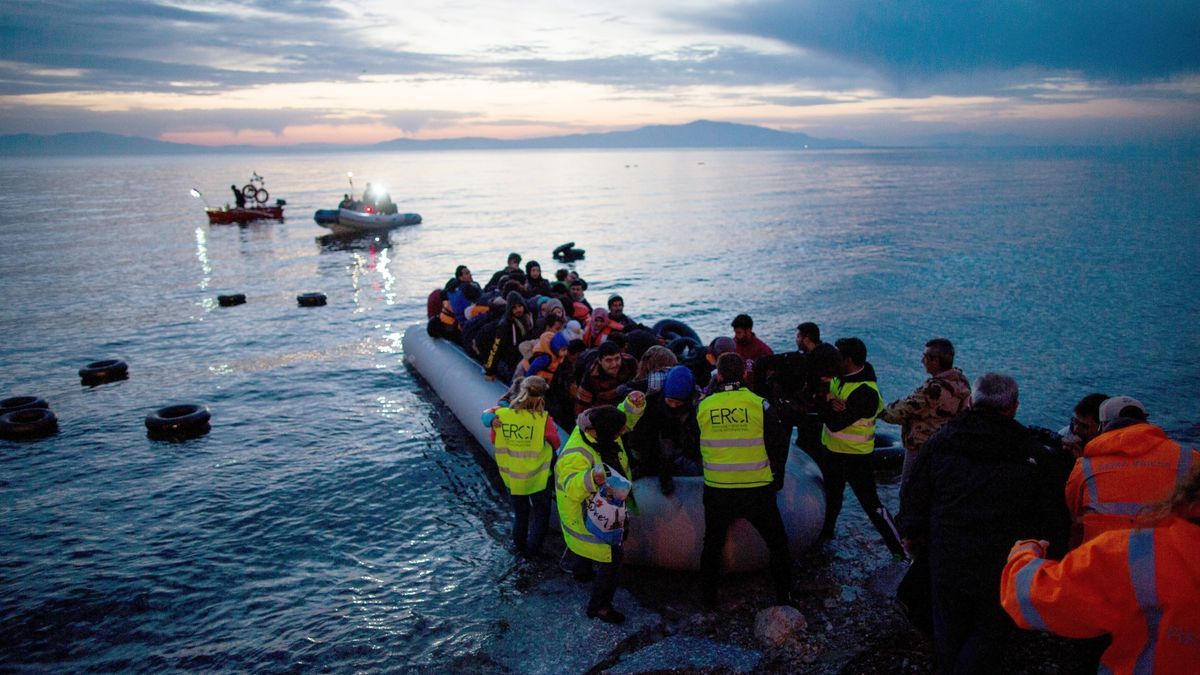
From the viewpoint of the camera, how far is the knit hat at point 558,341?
7016 millimetres

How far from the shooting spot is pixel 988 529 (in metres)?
3.47

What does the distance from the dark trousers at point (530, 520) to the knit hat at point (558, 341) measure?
1571mm

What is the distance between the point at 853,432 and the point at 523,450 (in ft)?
8.60

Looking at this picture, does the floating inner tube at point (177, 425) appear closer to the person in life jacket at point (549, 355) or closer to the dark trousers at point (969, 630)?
the person in life jacket at point (549, 355)

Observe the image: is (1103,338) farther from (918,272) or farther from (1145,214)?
(1145,214)

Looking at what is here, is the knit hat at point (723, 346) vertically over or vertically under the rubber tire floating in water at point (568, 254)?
over

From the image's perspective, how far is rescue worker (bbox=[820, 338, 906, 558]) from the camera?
5.30 m

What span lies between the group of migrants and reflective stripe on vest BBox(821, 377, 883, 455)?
0.02m

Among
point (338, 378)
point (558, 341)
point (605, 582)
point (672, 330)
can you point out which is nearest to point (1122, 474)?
point (605, 582)

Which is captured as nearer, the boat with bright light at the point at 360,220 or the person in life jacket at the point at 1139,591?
the person in life jacket at the point at 1139,591

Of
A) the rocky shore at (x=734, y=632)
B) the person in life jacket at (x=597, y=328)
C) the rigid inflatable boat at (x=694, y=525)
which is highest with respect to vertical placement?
the person in life jacket at (x=597, y=328)

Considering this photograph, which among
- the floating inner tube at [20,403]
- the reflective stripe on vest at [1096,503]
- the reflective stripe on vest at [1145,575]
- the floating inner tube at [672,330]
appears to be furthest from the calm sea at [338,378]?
A: the reflective stripe on vest at [1145,575]

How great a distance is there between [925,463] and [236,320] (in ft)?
54.4

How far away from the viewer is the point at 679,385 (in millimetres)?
5156
